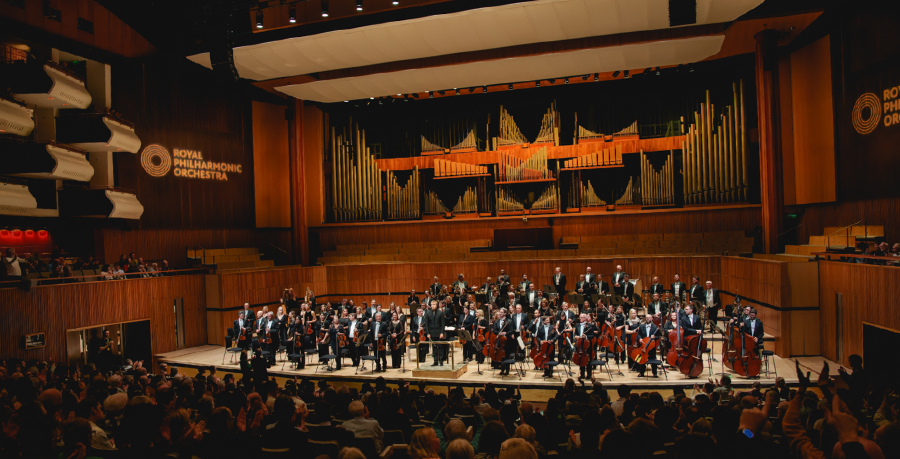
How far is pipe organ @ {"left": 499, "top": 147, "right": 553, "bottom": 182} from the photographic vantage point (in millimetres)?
16203

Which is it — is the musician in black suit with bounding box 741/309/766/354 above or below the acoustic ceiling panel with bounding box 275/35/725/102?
below

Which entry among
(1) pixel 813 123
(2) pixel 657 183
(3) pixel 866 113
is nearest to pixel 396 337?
(2) pixel 657 183

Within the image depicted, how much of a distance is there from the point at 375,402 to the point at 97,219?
11.3 m

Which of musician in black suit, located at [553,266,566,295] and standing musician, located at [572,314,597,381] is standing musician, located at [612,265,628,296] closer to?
musician in black suit, located at [553,266,566,295]

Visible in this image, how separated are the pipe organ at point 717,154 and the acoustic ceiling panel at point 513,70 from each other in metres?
1.89

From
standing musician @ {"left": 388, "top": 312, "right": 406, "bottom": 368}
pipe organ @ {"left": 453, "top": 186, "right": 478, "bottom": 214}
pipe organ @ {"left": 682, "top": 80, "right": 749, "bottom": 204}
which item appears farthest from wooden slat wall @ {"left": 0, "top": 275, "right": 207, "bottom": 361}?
pipe organ @ {"left": 682, "top": 80, "right": 749, "bottom": 204}

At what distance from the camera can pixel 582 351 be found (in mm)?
8844

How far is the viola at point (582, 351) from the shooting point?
8828mm

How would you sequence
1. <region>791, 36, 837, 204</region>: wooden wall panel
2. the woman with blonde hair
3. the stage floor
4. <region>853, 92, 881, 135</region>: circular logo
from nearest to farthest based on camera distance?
the woman with blonde hair, the stage floor, <region>853, 92, 881, 135</region>: circular logo, <region>791, 36, 837, 204</region>: wooden wall panel

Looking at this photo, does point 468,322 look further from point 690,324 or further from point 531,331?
point 690,324

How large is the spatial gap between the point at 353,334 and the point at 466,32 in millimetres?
7173

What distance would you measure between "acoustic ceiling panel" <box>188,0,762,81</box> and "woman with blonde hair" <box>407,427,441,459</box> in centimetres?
1012

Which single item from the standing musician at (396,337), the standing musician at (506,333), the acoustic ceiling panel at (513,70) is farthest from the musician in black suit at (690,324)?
the acoustic ceiling panel at (513,70)

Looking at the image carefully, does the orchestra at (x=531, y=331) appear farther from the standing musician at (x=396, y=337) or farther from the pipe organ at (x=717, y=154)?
the pipe organ at (x=717, y=154)
